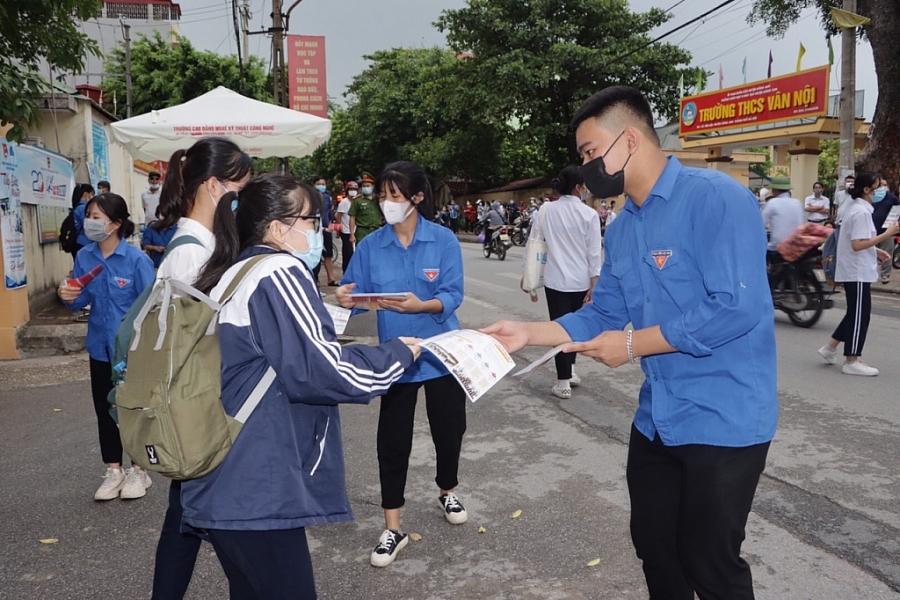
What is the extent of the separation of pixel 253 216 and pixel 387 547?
1.86 meters

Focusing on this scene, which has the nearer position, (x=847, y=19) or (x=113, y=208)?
(x=113, y=208)

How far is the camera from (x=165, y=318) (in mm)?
1962

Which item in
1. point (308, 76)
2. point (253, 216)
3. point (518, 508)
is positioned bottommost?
point (518, 508)

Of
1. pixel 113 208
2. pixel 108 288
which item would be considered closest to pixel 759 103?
pixel 113 208

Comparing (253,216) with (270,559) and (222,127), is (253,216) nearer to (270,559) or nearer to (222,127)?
(270,559)

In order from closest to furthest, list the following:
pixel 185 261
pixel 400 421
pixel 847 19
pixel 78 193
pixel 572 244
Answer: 1. pixel 185 261
2. pixel 400 421
3. pixel 572 244
4. pixel 78 193
5. pixel 847 19

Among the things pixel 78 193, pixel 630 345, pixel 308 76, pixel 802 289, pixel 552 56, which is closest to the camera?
pixel 630 345

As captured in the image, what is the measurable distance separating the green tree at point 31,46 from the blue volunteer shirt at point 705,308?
214 inches

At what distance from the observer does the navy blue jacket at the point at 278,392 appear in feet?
6.32

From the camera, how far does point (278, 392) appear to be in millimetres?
2023

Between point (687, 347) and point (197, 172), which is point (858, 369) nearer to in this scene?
point (687, 347)

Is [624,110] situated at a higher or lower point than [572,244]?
higher

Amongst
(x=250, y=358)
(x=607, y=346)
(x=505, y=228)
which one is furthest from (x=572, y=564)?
(x=505, y=228)

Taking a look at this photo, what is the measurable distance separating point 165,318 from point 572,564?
221cm
